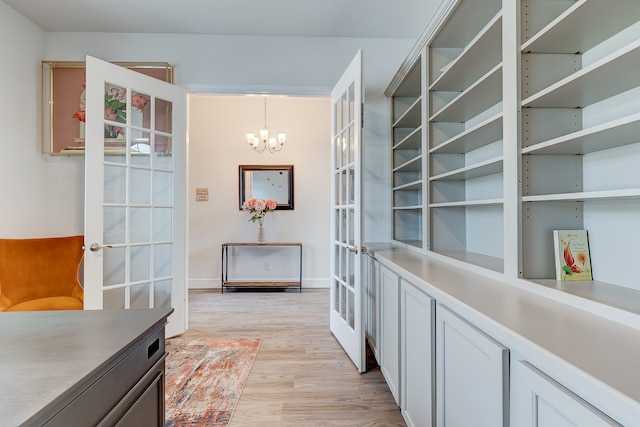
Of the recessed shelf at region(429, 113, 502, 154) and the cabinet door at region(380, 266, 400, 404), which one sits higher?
the recessed shelf at region(429, 113, 502, 154)

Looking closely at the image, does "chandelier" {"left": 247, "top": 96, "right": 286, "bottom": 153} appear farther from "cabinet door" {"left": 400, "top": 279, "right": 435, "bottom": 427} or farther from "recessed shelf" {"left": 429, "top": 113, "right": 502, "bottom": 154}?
"cabinet door" {"left": 400, "top": 279, "right": 435, "bottom": 427}

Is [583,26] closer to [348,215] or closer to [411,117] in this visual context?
[411,117]

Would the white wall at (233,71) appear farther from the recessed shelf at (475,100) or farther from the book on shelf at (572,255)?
the book on shelf at (572,255)

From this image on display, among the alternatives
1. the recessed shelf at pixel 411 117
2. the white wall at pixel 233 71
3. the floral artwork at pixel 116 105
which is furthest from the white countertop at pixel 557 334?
the floral artwork at pixel 116 105

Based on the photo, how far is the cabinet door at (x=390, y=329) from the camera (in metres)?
1.75

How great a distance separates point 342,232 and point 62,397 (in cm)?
221

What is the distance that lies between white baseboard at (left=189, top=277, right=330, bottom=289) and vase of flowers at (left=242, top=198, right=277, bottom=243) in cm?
84

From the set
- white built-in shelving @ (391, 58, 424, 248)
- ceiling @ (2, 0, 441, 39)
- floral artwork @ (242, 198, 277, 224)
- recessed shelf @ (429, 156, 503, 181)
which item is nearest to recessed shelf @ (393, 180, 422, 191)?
white built-in shelving @ (391, 58, 424, 248)

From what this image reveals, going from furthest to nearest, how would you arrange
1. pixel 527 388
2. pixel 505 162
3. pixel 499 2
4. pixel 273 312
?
pixel 273 312
pixel 499 2
pixel 505 162
pixel 527 388

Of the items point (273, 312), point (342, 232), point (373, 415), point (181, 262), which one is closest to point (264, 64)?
point (342, 232)

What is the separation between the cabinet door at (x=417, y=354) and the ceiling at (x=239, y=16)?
223cm

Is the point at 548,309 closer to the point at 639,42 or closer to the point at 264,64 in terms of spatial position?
the point at 639,42

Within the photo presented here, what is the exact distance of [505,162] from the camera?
131 cm

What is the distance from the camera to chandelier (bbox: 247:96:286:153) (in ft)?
14.7
